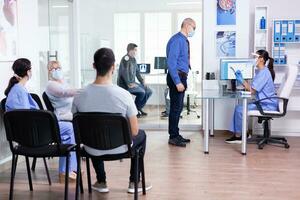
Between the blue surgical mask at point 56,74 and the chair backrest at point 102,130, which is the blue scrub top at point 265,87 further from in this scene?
the chair backrest at point 102,130

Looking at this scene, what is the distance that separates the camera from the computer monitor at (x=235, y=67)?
Result: 18.0 ft

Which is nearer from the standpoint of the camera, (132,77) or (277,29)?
(277,29)

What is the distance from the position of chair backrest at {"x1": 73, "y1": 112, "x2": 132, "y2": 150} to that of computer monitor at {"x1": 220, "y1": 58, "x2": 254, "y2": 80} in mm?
3014

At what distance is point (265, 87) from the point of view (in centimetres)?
511

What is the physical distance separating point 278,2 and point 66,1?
3296mm

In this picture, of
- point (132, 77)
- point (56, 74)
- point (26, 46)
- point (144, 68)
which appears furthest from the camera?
point (144, 68)

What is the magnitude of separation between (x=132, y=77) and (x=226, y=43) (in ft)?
5.55

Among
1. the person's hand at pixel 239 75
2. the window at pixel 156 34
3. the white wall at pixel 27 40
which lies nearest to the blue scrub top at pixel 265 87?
the person's hand at pixel 239 75

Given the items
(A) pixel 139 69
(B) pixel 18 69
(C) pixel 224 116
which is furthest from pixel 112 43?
(B) pixel 18 69

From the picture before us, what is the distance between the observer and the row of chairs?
9.21ft

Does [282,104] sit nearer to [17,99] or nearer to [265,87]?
[265,87]

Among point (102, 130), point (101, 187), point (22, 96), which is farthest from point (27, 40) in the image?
point (102, 130)

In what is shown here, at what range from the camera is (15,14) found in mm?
4281

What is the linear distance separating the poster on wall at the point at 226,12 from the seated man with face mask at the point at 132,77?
1571 mm
